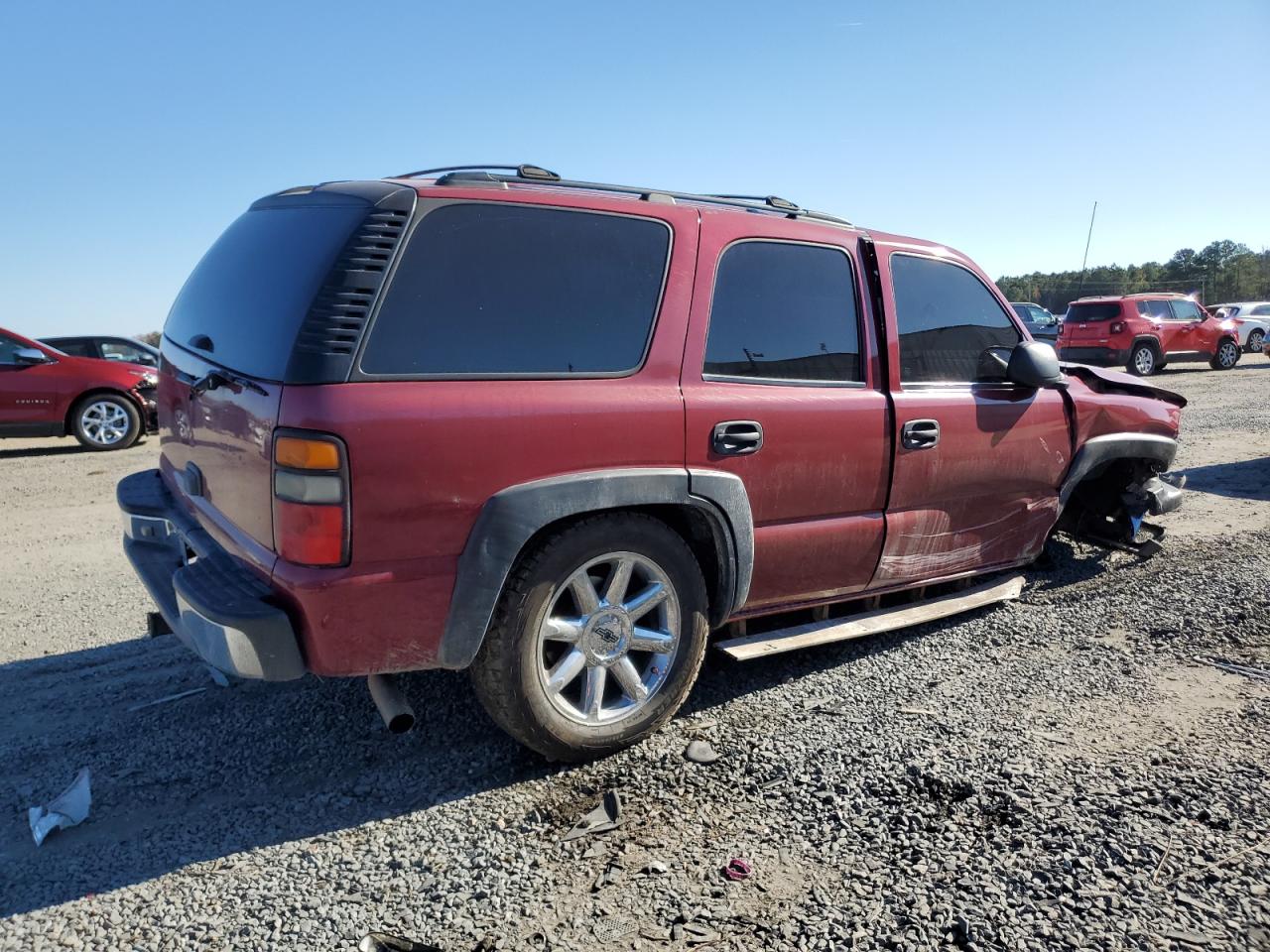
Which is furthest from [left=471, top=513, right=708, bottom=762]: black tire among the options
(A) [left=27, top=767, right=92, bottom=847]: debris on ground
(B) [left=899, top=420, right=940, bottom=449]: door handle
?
(A) [left=27, top=767, right=92, bottom=847]: debris on ground

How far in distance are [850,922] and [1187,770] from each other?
148 cm

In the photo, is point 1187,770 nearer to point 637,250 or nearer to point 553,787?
point 553,787

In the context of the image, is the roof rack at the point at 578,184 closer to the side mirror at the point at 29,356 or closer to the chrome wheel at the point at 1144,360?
the side mirror at the point at 29,356

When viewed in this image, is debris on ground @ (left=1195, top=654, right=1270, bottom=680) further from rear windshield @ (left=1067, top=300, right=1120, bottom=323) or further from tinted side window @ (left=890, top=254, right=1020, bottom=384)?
rear windshield @ (left=1067, top=300, right=1120, bottom=323)

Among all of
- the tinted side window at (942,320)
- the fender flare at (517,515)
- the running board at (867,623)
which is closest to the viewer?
the fender flare at (517,515)

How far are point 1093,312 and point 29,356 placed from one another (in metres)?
19.4

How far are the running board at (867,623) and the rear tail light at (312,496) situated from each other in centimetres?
160

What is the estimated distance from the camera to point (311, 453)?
2432mm

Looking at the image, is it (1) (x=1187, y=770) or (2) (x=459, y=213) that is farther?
(1) (x=1187, y=770)

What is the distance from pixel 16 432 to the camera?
34.7 feet

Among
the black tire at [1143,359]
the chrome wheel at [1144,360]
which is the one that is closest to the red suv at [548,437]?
the black tire at [1143,359]

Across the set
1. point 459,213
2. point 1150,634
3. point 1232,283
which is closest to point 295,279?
point 459,213

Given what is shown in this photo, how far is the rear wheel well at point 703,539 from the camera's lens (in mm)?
3037

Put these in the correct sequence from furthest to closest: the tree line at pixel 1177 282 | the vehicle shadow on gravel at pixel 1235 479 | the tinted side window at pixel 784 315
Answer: the tree line at pixel 1177 282 → the vehicle shadow on gravel at pixel 1235 479 → the tinted side window at pixel 784 315
